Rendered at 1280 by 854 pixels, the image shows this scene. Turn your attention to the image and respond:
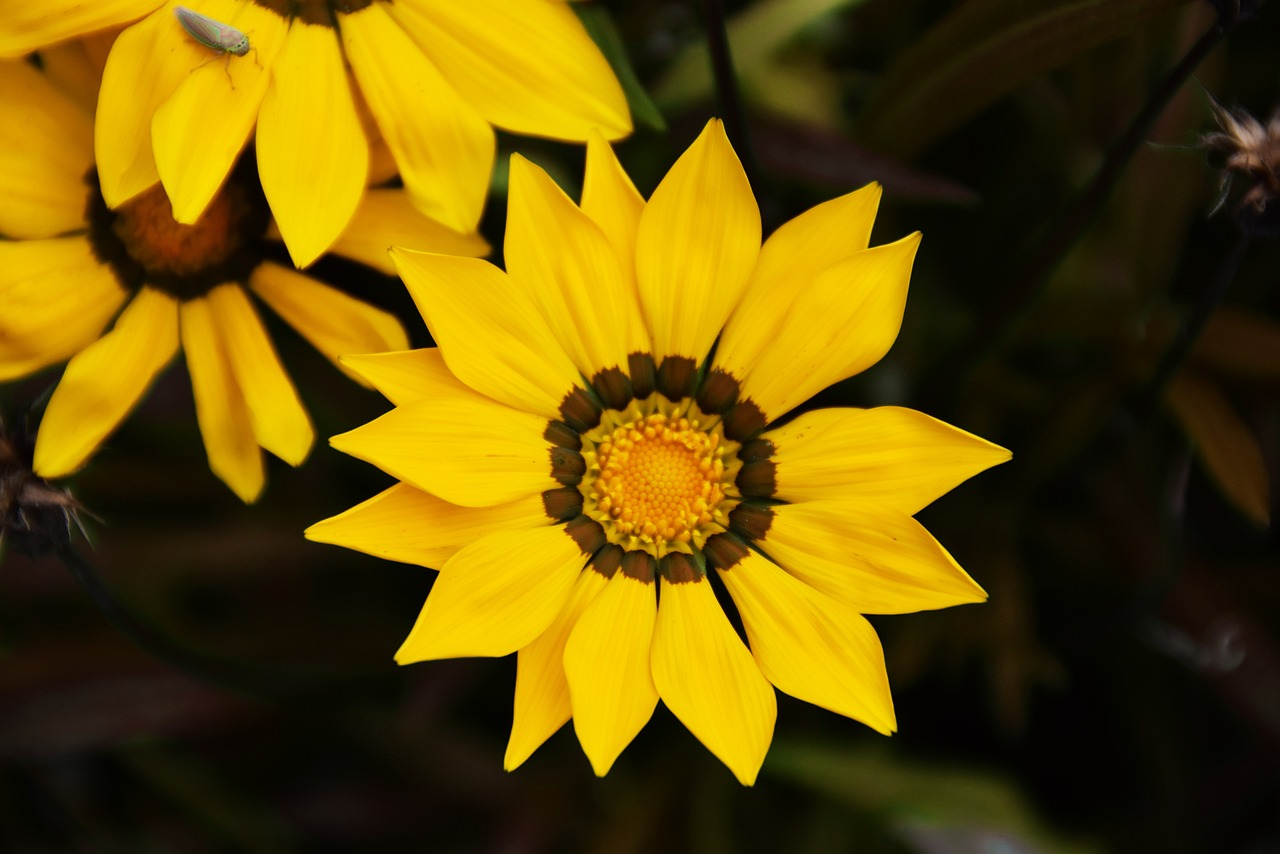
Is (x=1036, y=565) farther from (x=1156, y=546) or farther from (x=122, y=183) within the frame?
(x=122, y=183)

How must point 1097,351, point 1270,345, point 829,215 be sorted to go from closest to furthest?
point 829,215 < point 1270,345 < point 1097,351

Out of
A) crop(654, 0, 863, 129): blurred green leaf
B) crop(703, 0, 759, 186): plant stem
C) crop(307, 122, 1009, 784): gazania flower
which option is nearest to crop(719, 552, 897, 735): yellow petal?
crop(307, 122, 1009, 784): gazania flower

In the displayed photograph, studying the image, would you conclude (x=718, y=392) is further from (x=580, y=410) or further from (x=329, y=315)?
(x=329, y=315)

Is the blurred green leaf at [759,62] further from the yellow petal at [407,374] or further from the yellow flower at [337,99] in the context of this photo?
the yellow petal at [407,374]

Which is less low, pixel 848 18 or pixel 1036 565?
pixel 848 18

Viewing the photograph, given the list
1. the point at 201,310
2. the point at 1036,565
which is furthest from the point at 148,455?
the point at 1036,565

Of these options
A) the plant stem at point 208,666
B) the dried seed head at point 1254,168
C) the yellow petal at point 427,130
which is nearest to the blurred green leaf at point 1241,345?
the dried seed head at point 1254,168

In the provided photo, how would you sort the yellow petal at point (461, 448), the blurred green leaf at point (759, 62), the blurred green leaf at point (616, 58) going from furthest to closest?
the blurred green leaf at point (759, 62)
the blurred green leaf at point (616, 58)
the yellow petal at point (461, 448)
